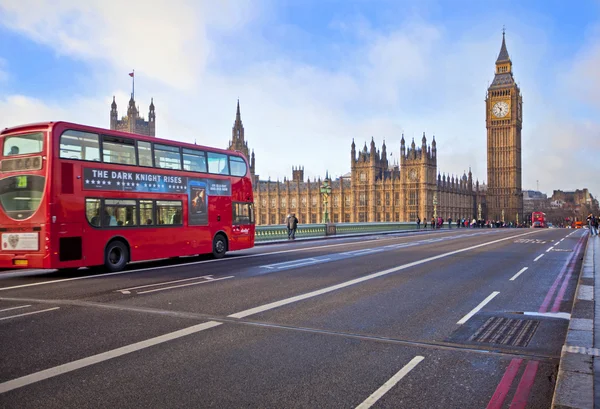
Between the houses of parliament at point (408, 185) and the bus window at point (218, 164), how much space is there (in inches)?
2290

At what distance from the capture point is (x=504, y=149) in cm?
12056

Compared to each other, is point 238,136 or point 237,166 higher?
point 238,136

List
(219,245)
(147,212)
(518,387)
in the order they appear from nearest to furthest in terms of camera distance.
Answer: (518,387), (147,212), (219,245)

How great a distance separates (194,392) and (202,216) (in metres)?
13.4

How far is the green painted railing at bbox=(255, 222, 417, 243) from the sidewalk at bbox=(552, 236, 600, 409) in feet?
81.2

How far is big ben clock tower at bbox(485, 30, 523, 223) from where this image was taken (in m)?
119

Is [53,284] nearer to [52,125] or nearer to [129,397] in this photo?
[52,125]

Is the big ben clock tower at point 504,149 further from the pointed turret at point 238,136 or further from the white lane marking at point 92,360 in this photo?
the white lane marking at point 92,360

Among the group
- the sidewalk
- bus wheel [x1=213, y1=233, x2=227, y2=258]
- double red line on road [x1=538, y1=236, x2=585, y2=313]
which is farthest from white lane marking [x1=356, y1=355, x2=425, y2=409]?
bus wheel [x1=213, y1=233, x2=227, y2=258]

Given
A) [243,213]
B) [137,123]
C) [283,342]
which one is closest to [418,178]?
[137,123]

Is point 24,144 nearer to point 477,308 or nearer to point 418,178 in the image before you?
point 477,308

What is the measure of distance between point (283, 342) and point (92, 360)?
2.32 m

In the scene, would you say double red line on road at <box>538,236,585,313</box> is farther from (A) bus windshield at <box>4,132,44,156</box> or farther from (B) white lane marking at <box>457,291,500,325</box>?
(A) bus windshield at <box>4,132,44,156</box>

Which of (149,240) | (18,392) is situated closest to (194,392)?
(18,392)
